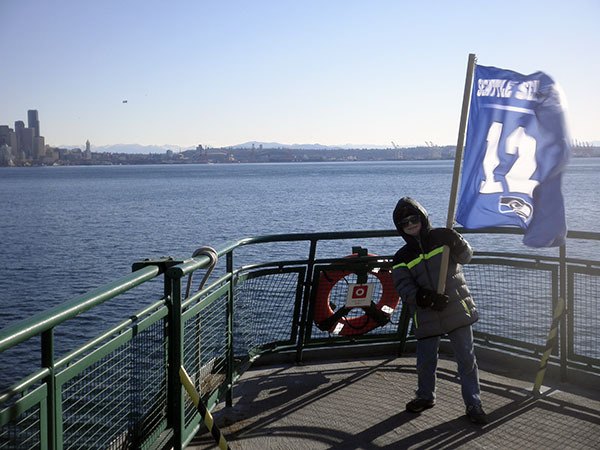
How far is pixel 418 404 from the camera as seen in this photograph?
5.38m

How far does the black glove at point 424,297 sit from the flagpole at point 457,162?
70 millimetres

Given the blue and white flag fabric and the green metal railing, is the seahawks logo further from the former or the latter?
the green metal railing

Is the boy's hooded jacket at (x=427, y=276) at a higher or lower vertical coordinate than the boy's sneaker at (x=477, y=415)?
higher

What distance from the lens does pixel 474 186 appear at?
539cm

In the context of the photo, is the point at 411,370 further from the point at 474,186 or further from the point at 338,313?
the point at 474,186

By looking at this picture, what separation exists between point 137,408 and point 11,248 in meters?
36.7

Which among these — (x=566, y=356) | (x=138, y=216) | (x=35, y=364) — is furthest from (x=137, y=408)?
(x=138, y=216)

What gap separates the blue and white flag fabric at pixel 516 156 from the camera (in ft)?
17.0

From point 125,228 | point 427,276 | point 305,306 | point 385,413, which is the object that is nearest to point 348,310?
point 305,306

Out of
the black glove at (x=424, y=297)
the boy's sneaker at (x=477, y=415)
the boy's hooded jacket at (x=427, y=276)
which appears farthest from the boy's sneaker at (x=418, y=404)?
the black glove at (x=424, y=297)

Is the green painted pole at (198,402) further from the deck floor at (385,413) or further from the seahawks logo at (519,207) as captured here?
the seahawks logo at (519,207)

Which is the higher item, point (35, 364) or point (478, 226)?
point (478, 226)

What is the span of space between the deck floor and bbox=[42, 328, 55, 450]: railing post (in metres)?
2.04

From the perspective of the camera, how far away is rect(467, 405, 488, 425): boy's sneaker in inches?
203
